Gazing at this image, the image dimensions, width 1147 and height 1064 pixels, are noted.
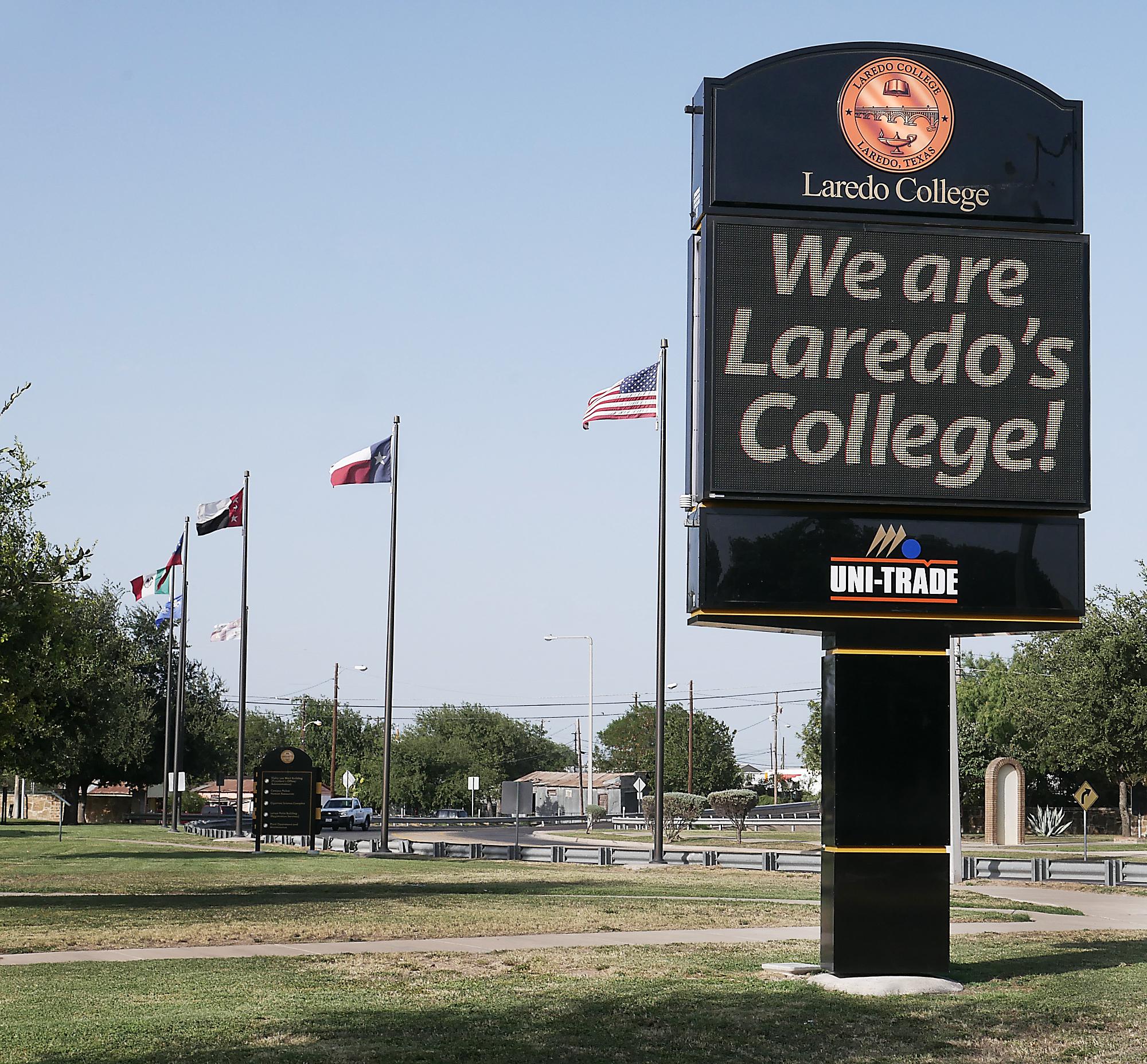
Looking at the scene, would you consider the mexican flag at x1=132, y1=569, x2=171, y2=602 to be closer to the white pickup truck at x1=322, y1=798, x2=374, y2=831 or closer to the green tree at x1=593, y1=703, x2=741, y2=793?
the white pickup truck at x1=322, y1=798, x2=374, y2=831

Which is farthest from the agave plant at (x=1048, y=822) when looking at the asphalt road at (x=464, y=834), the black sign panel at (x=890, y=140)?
the black sign panel at (x=890, y=140)

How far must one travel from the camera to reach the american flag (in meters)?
32.6

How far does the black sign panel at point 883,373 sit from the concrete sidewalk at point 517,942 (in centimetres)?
609

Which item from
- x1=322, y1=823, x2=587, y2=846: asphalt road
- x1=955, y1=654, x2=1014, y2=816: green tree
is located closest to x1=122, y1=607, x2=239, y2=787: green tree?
x1=322, y1=823, x2=587, y2=846: asphalt road

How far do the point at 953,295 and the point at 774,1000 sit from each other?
6.44 m

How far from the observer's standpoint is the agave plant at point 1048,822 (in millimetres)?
59625

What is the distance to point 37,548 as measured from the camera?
22047 millimetres

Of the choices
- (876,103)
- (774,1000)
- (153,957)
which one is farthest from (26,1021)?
(876,103)

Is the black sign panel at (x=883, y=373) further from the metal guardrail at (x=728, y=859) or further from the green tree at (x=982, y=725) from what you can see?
the green tree at (x=982, y=725)

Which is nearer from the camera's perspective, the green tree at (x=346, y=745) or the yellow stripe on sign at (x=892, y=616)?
the yellow stripe on sign at (x=892, y=616)

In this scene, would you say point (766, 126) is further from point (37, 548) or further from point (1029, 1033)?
point (37, 548)

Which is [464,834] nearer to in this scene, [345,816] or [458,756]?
[345,816]

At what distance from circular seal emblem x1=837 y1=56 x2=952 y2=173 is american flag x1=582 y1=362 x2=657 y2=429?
18.4m

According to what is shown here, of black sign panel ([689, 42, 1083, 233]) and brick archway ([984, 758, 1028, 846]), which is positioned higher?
black sign panel ([689, 42, 1083, 233])
